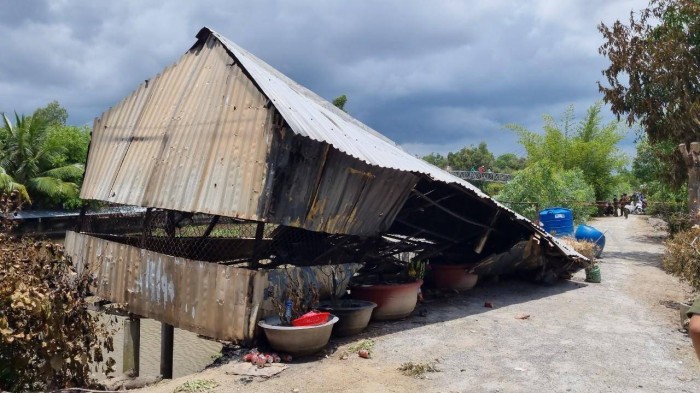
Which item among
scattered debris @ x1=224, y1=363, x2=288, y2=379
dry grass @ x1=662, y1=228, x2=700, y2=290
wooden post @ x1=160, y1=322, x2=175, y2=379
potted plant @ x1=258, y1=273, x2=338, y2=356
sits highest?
dry grass @ x1=662, y1=228, x2=700, y2=290

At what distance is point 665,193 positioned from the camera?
33094mm

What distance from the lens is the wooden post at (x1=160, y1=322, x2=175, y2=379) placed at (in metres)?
9.79

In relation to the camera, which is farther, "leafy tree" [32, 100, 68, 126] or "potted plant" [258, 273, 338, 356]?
"leafy tree" [32, 100, 68, 126]

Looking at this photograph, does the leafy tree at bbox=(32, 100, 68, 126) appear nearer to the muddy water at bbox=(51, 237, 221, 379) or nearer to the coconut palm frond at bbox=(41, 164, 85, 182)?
the coconut palm frond at bbox=(41, 164, 85, 182)

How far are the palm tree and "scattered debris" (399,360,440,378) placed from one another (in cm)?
2560

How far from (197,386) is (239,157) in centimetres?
305

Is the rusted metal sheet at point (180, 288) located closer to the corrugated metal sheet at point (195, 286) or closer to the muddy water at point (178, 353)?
the corrugated metal sheet at point (195, 286)

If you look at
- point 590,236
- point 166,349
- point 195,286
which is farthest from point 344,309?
point 590,236

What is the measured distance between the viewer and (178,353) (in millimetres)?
12461

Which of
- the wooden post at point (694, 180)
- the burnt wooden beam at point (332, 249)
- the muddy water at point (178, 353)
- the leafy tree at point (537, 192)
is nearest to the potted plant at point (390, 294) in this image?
the burnt wooden beam at point (332, 249)

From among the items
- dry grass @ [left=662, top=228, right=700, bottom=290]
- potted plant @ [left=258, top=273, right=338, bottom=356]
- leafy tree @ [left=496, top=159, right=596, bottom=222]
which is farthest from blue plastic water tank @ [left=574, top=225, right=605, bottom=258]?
potted plant @ [left=258, top=273, right=338, bottom=356]

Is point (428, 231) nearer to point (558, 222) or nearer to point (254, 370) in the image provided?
point (254, 370)

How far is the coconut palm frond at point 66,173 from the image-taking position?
2853cm

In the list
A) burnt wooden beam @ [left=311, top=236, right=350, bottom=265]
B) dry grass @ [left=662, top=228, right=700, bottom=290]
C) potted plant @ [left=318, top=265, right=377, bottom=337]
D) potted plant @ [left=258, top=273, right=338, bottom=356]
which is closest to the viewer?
potted plant @ [left=258, top=273, right=338, bottom=356]
